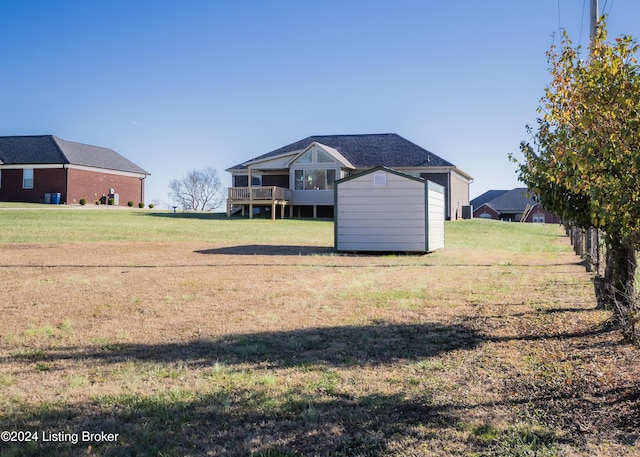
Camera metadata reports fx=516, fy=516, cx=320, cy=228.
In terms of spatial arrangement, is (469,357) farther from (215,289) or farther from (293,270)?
(293,270)

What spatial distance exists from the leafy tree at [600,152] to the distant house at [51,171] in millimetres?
38588

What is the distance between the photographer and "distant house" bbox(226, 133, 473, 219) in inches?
1259

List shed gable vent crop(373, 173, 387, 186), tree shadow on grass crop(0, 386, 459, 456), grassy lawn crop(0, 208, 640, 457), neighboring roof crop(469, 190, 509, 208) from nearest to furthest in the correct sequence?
1. tree shadow on grass crop(0, 386, 459, 456)
2. grassy lawn crop(0, 208, 640, 457)
3. shed gable vent crop(373, 173, 387, 186)
4. neighboring roof crop(469, 190, 509, 208)

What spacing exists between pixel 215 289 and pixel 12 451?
5.85 m

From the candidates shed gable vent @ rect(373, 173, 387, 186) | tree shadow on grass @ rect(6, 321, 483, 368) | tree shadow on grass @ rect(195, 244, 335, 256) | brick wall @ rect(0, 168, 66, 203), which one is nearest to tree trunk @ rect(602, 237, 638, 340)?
tree shadow on grass @ rect(6, 321, 483, 368)

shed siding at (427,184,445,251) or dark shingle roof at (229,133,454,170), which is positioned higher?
dark shingle roof at (229,133,454,170)

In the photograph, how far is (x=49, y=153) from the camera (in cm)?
3922

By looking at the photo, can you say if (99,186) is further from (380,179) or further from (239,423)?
(239,423)

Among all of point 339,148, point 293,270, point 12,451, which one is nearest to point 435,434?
point 12,451

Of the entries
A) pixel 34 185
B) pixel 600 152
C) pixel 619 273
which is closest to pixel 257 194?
pixel 34 185

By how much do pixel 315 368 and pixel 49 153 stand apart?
4082 cm

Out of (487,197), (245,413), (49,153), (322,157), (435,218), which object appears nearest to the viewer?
(245,413)

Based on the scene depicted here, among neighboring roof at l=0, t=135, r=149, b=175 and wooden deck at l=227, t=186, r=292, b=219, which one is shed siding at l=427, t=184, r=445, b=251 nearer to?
wooden deck at l=227, t=186, r=292, b=219

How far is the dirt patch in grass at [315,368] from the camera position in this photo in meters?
3.22
